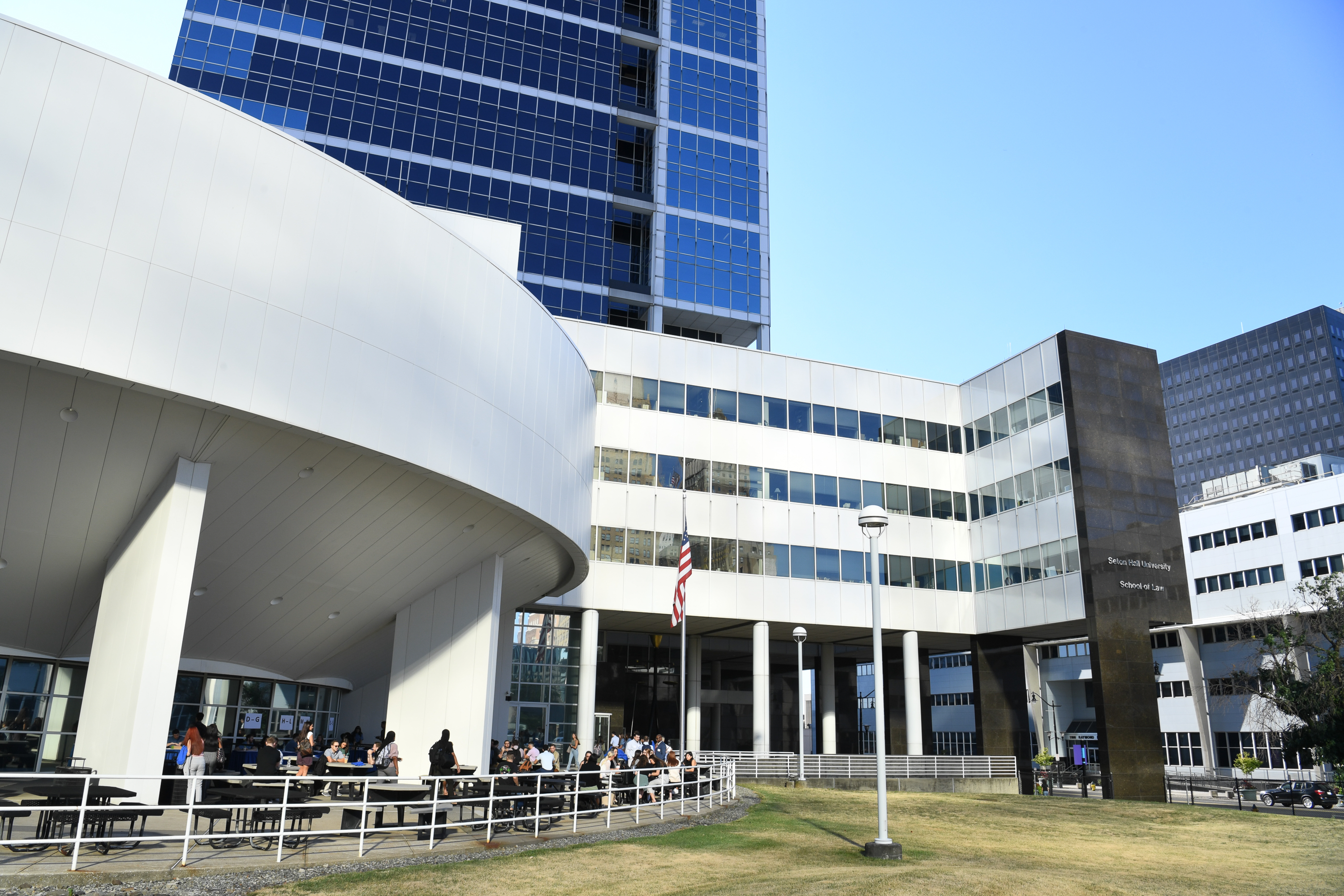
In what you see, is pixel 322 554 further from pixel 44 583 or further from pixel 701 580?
pixel 701 580

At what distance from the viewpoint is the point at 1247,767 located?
2058 inches

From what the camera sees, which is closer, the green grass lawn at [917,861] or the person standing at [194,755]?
the green grass lawn at [917,861]

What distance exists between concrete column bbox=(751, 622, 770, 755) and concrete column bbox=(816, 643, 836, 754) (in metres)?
7.02

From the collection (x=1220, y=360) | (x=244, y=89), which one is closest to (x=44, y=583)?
(x=244, y=89)

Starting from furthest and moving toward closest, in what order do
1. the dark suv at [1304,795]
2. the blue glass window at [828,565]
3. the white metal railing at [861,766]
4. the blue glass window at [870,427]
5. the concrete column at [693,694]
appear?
the blue glass window at [870,427], the concrete column at [693,694], the blue glass window at [828,565], the dark suv at [1304,795], the white metal railing at [861,766]

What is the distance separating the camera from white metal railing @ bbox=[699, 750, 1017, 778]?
36.2 meters

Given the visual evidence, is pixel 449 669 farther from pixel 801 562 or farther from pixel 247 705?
pixel 801 562

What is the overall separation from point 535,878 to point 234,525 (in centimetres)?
915

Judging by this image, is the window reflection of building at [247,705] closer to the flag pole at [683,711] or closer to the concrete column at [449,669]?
the concrete column at [449,669]

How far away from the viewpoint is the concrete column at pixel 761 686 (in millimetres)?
38094

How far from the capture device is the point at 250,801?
13328mm

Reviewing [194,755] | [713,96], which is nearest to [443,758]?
[194,755]

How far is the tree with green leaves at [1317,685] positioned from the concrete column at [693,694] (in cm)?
2469

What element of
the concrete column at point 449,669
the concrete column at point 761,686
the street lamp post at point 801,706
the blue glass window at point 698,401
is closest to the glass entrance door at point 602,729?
the concrete column at point 761,686
